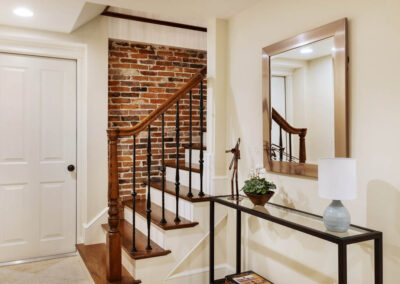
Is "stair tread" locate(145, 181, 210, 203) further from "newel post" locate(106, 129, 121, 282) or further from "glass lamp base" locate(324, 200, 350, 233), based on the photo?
"glass lamp base" locate(324, 200, 350, 233)

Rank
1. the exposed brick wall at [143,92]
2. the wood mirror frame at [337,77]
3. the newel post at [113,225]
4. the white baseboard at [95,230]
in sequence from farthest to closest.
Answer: the exposed brick wall at [143,92], the white baseboard at [95,230], the newel post at [113,225], the wood mirror frame at [337,77]

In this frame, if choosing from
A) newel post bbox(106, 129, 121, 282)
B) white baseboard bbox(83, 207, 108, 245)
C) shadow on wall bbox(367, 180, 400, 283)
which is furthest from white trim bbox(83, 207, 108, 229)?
shadow on wall bbox(367, 180, 400, 283)

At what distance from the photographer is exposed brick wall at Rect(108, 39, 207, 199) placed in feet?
12.4

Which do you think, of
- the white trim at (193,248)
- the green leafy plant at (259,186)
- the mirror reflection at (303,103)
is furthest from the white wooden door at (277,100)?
the white trim at (193,248)

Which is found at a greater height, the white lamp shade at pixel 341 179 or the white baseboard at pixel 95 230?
the white lamp shade at pixel 341 179

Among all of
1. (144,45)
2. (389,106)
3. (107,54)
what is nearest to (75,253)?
(107,54)

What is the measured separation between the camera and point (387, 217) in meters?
1.70

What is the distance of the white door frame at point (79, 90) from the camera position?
3432 millimetres

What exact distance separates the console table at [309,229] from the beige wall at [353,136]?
8 cm

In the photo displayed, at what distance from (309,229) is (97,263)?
2.00 metres

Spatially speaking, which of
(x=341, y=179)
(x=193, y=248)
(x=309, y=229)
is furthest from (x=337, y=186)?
(x=193, y=248)

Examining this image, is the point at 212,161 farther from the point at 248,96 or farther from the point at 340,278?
the point at 340,278

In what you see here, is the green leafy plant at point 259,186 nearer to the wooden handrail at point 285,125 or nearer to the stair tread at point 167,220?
the wooden handrail at point 285,125

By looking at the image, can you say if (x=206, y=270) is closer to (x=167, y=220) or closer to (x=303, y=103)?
(x=167, y=220)
